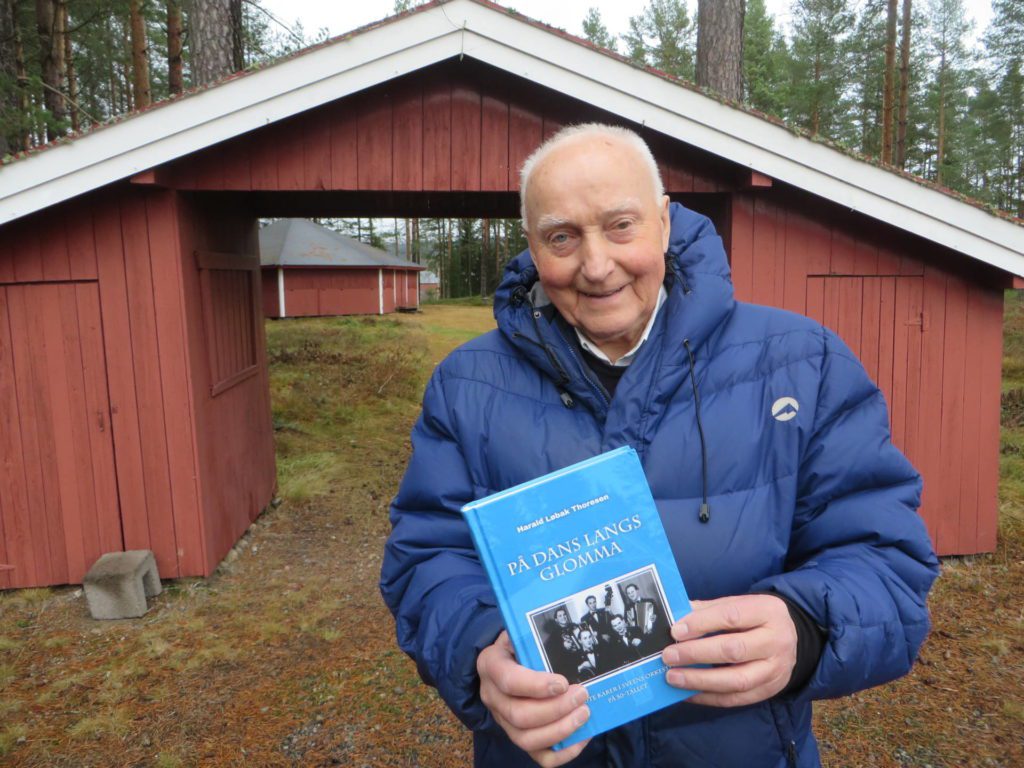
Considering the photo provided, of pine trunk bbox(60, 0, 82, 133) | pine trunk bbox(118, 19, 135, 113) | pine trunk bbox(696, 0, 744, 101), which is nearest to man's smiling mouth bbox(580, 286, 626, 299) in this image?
pine trunk bbox(696, 0, 744, 101)

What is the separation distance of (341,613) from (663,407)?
15.2 feet

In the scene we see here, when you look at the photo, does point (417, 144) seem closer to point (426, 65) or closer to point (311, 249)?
point (426, 65)

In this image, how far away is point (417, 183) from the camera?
5488 mm

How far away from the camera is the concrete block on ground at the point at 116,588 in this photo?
5176 mm

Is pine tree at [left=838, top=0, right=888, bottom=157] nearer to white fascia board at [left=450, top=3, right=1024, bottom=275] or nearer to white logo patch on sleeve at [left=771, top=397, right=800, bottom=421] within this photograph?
white fascia board at [left=450, top=3, right=1024, bottom=275]

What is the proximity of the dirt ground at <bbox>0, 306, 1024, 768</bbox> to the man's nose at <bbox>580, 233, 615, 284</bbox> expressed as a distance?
313 centimetres

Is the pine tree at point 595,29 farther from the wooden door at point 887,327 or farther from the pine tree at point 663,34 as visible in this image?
the wooden door at point 887,327

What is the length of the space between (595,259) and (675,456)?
46 cm

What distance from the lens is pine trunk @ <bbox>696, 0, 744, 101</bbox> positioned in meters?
7.89

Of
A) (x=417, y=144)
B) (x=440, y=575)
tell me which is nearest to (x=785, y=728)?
(x=440, y=575)

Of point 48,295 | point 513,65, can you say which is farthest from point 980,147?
point 48,295

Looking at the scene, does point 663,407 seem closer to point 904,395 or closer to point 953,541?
point 904,395

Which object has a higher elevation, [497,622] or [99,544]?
[497,622]

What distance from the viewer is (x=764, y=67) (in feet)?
77.1
